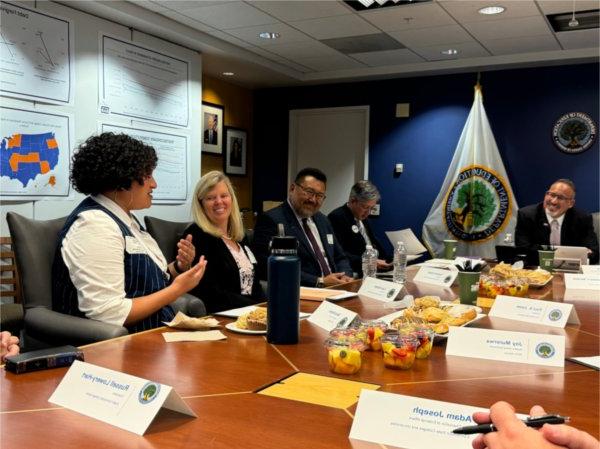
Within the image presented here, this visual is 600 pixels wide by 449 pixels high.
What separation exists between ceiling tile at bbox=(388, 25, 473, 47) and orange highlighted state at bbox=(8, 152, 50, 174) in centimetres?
300

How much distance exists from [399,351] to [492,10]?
3.82 meters

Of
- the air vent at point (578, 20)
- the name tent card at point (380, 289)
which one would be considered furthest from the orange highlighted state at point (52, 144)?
the air vent at point (578, 20)

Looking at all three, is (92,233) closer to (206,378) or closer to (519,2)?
(206,378)

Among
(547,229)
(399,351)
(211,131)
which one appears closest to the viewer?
(399,351)

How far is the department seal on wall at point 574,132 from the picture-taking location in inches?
226

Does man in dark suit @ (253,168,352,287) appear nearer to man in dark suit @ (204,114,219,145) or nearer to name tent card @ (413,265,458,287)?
name tent card @ (413,265,458,287)

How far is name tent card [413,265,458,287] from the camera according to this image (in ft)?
8.41

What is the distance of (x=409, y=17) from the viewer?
14.8 feet

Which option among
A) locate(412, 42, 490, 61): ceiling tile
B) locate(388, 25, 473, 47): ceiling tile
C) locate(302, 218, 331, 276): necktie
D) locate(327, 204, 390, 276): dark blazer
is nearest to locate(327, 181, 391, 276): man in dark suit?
locate(327, 204, 390, 276): dark blazer

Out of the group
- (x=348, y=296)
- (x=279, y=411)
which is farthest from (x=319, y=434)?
(x=348, y=296)

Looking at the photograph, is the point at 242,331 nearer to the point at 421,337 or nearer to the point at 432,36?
the point at 421,337

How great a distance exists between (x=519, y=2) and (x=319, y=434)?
13.4 feet

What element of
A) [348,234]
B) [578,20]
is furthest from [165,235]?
[578,20]

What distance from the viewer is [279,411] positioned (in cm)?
99
